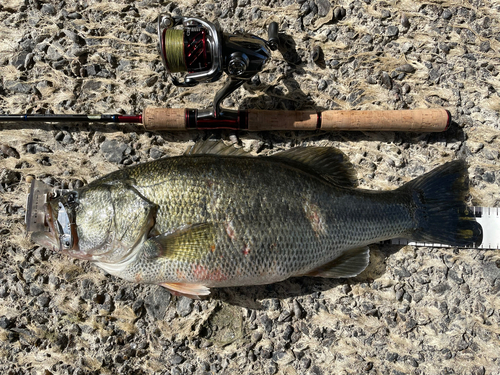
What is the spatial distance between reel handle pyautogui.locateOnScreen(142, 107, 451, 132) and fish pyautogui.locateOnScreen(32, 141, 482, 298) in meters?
0.28

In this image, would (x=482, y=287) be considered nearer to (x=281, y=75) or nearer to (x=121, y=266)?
(x=281, y=75)

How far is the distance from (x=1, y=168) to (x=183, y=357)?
→ 2029mm

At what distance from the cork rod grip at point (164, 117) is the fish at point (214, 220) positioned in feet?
1.08

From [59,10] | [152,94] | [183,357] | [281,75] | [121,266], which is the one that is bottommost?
[183,357]

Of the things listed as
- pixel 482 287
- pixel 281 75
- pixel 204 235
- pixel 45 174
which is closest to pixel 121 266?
pixel 204 235

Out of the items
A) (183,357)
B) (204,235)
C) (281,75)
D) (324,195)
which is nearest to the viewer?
(204,235)

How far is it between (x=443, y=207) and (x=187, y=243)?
72.0 inches

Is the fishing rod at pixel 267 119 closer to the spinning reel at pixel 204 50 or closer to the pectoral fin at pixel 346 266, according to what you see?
the spinning reel at pixel 204 50

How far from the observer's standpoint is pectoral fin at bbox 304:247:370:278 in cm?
243

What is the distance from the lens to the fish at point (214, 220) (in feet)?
7.04

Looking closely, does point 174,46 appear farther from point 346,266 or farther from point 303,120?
point 346,266

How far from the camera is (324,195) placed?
7.59 feet

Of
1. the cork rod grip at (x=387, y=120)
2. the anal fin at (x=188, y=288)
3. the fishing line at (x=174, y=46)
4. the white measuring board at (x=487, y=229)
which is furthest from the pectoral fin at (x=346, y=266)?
the fishing line at (x=174, y=46)

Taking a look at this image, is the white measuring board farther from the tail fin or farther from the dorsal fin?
the dorsal fin
